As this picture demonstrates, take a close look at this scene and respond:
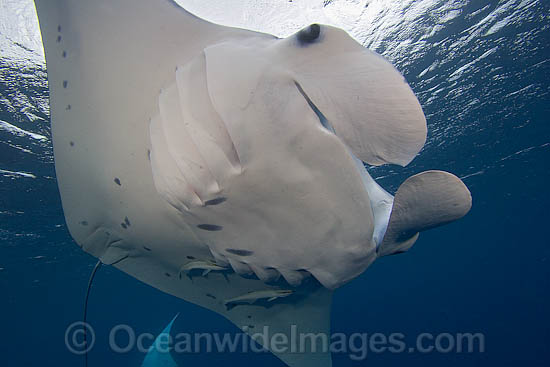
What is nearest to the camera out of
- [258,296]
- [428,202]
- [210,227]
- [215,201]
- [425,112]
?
[428,202]

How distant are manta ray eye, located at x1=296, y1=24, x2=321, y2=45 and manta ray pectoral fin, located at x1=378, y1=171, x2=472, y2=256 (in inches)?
28.2

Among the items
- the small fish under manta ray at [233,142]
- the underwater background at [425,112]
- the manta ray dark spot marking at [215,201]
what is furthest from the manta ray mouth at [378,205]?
the underwater background at [425,112]

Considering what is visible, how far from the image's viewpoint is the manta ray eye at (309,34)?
1118 mm

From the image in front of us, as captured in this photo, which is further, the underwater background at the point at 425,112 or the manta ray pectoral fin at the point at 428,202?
the underwater background at the point at 425,112

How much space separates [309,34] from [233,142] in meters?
0.54

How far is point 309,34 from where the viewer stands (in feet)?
3.73

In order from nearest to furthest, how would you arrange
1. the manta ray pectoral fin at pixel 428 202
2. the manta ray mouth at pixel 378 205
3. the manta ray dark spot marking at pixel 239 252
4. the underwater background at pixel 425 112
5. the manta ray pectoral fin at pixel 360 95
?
the manta ray pectoral fin at pixel 360 95, the manta ray pectoral fin at pixel 428 202, the manta ray mouth at pixel 378 205, the manta ray dark spot marking at pixel 239 252, the underwater background at pixel 425 112

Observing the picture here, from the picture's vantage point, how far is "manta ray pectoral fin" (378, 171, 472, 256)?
49.7 inches

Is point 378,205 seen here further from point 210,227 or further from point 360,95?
point 210,227

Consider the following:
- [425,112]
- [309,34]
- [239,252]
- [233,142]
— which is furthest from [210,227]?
[425,112]

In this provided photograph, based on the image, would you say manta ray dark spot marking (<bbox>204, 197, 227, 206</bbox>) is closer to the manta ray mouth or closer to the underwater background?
the manta ray mouth

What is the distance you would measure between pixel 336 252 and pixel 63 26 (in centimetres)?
210

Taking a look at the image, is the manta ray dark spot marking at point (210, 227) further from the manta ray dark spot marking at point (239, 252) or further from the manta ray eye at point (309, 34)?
the manta ray eye at point (309, 34)

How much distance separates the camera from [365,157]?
119 centimetres
